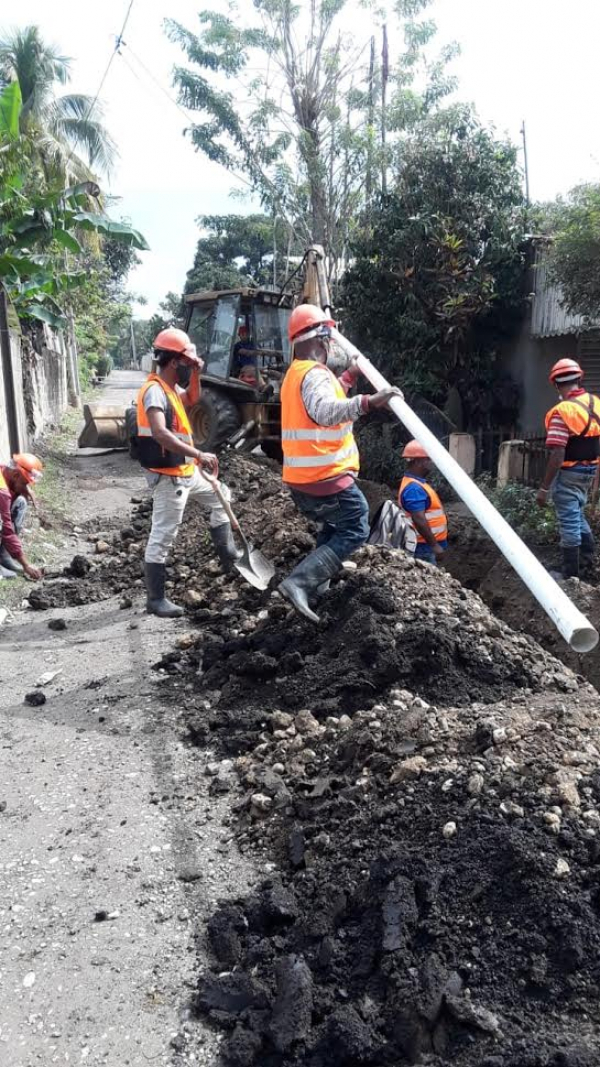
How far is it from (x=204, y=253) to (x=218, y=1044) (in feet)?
134

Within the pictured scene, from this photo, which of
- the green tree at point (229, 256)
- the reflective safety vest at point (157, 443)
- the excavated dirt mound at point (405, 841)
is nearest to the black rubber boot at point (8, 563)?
the reflective safety vest at point (157, 443)

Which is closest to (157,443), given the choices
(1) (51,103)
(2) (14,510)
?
(2) (14,510)

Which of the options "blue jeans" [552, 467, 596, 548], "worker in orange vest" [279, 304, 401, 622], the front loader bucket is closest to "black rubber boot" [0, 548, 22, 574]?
"worker in orange vest" [279, 304, 401, 622]

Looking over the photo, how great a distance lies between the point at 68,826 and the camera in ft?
11.3

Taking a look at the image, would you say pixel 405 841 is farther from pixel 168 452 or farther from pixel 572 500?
pixel 572 500

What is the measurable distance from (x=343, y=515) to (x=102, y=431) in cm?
1134

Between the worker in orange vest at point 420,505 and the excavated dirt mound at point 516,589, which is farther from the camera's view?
the worker in orange vest at point 420,505

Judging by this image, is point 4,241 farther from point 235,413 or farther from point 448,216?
point 448,216

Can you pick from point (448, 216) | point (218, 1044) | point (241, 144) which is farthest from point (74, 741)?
point (241, 144)

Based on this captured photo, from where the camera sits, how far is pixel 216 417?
11.8 meters

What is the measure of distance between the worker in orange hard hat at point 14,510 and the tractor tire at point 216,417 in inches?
177

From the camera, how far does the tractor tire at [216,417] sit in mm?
11750

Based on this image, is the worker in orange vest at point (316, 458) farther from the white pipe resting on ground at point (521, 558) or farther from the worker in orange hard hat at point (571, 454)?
the worker in orange hard hat at point (571, 454)

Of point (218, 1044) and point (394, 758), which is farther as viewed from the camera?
point (394, 758)
